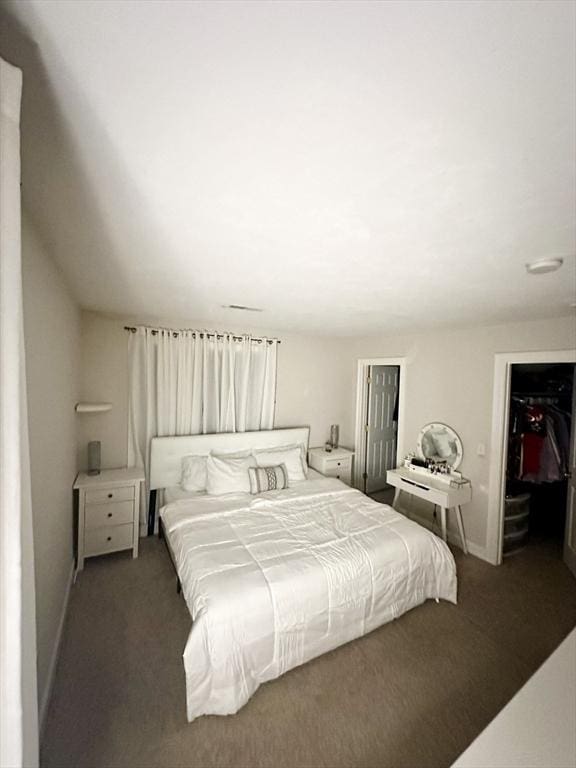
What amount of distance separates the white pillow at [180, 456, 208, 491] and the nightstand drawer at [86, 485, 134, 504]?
50 centimetres

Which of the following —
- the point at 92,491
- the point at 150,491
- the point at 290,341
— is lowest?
the point at 150,491

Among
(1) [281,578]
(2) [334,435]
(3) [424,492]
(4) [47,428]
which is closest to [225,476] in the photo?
(1) [281,578]

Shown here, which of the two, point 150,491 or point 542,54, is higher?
point 542,54

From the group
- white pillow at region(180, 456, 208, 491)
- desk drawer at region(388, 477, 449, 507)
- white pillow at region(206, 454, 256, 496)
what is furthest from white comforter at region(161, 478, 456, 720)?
desk drawer at region(388, 477, 449, 507)

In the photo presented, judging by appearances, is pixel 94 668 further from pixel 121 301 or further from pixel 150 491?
pixel 121 301

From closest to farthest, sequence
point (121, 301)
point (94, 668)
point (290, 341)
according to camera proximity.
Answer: point (94, 668), point (121, 301), point (290, 341)

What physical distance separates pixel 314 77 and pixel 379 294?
4.99 feet

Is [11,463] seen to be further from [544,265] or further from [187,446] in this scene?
[187,446]

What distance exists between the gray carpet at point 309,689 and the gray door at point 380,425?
6.77ft

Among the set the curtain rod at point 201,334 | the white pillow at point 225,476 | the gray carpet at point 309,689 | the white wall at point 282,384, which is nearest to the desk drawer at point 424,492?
the gray carpet at point 309,689

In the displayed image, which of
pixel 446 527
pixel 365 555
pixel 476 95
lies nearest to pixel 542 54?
pixel 476 95

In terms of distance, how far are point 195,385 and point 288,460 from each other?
137 cm

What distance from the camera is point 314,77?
1.83 feet

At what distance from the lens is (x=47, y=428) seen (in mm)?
1505
